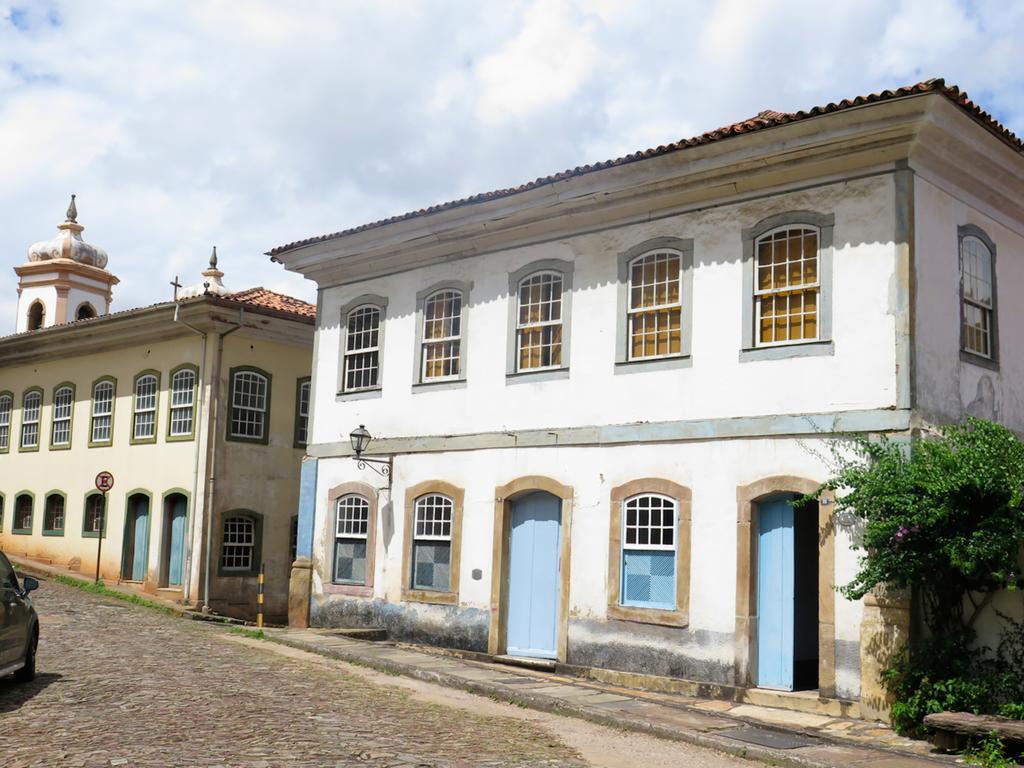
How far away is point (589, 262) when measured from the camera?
14914mm

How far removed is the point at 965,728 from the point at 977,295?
18.4ft

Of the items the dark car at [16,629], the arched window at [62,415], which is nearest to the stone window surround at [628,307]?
the dark car at [16,629]

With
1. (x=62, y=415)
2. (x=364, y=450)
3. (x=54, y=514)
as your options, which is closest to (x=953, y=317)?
(x=364, y=450)

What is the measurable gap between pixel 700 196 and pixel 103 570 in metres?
16.2

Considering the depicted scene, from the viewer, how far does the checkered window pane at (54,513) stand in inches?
1008

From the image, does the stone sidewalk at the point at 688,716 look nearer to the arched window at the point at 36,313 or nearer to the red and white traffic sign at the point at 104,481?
the red and white traffic sign at the point at 104,481

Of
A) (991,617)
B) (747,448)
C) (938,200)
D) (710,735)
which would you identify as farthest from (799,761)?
(938,200)

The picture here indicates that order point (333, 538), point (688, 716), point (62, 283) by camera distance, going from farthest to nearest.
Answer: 1. point (62, 283)
2. point (333, 538)
3. point (688, 716)

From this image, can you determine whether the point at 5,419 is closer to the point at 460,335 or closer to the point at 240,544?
the point at 240,544

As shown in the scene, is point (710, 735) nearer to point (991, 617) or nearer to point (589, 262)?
point (991, 617)

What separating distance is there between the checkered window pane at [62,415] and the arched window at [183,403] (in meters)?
4.20

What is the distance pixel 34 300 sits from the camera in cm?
3559

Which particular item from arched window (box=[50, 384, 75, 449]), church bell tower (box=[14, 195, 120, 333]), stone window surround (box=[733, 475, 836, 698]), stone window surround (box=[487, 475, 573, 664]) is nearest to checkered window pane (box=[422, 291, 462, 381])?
stone window surround (box=[487, 475, 573, 664])

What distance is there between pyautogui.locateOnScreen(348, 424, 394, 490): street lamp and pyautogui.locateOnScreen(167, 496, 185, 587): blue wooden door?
6.53 metres
